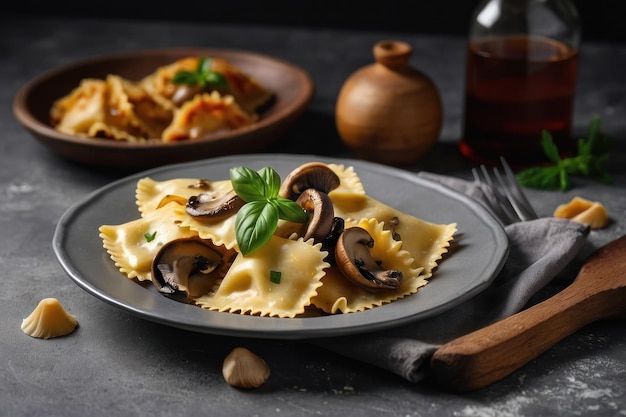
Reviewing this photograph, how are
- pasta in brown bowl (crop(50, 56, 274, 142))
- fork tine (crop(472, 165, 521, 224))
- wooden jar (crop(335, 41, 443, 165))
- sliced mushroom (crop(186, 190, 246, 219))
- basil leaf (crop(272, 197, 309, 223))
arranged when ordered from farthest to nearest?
pasta in brown bowl (crop(50, 56, 274, 142)), wooden jar (crop(335, 41, 443, 165)), fork tine (crop(472, 165, 521, 224)), sliced mushroom (crop(186, 190, 246, 219)), basil leaf (crop(272, 197, 309, 223))

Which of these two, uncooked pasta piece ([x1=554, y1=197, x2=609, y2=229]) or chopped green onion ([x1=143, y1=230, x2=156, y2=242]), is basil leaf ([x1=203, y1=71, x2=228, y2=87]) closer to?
chopped green onion ([x1=143, y1=230, x2=156, y2=242])

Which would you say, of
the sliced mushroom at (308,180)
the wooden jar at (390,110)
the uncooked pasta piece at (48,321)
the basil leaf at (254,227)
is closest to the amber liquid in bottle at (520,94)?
the wooden jar at (390,110)

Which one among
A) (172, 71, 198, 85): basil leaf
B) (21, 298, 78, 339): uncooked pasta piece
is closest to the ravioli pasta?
(21, 298, 78, 339): uncooked pasta piece

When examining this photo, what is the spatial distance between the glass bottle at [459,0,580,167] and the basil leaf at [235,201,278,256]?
6.40ft

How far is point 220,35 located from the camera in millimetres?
7199

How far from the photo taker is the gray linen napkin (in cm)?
298

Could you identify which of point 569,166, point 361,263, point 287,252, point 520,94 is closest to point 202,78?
point 520,94

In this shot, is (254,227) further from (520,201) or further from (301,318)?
(520,201)

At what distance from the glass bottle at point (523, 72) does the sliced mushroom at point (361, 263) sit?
5.67 feet

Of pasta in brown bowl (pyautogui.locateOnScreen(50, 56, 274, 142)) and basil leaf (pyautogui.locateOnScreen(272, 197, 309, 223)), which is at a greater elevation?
basil leaf (pyautogui.locateOnScreen(272, 197, 309, 223))

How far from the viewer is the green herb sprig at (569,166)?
15.1 feet

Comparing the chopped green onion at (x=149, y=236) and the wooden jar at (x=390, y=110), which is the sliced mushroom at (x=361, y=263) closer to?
the chopped green onion at (x=149, y=236)

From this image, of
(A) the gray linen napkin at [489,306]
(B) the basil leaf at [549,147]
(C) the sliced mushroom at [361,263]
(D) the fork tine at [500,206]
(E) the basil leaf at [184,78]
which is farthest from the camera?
(E) the basil leaf at [184,78]

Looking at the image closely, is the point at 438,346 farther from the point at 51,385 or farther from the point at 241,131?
the point at 241,131
